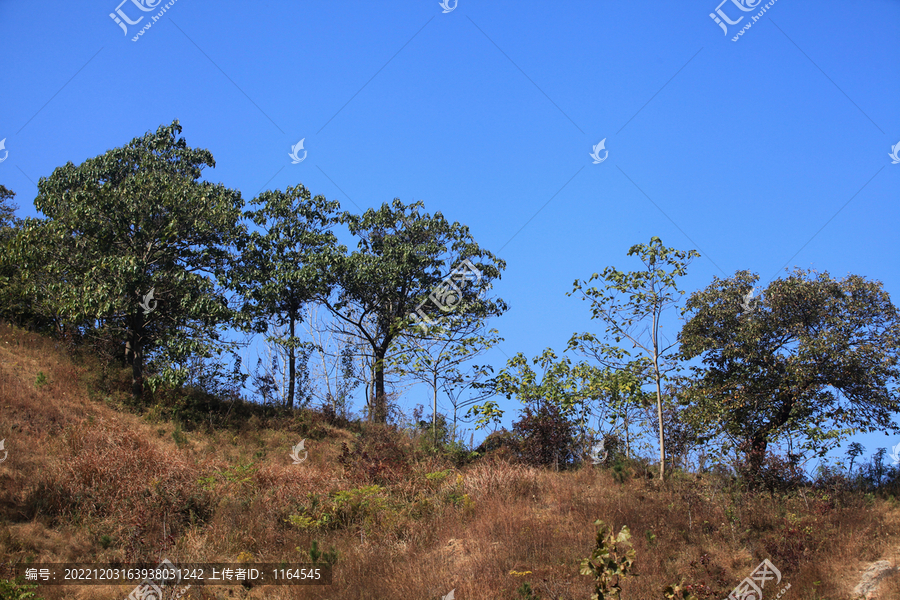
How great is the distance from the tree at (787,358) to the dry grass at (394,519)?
96.1 inches

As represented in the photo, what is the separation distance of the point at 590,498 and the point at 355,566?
19.4 ft

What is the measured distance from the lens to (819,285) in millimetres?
17828

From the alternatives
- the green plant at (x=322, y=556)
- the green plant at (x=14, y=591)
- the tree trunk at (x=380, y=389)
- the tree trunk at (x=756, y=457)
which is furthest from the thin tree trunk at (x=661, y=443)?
the green plant at (x=14, y=591)

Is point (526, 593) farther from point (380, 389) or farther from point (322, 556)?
point (380, 389)

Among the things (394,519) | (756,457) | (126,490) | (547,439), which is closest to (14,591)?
(126,490)

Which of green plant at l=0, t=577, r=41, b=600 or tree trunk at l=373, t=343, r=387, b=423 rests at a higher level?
tree trunk at l=373, t=343, r=387, b=423

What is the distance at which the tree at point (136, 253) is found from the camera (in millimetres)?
21125

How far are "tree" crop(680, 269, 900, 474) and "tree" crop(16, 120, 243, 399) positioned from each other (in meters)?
15.3

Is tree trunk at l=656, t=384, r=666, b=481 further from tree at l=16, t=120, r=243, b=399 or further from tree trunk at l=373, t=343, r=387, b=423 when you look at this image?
tree at l=16, t=120, r=243, b=399

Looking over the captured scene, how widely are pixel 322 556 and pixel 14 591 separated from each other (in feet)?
17.3

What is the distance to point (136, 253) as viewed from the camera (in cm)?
2272

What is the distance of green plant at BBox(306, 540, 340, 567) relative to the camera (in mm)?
12641

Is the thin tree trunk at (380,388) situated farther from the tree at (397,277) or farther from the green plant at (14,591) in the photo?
the green plant at (14,591)

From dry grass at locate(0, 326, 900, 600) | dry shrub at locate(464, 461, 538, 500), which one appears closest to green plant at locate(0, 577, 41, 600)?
dry grass at locate(0, 326, 900, 600)
